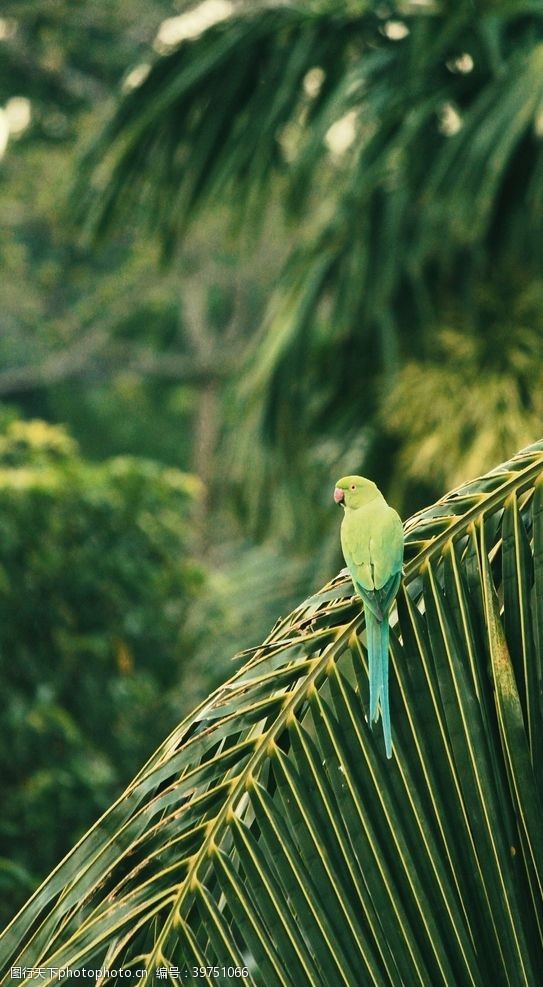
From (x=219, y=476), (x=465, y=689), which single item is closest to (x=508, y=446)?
(x=219, y=476)

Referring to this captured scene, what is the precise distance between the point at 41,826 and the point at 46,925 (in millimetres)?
2840

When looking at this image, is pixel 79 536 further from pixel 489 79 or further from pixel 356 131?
pixel 489 79

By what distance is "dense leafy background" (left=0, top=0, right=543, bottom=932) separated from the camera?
10.9 ft

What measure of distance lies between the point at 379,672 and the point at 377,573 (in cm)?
8

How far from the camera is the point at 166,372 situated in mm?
11656

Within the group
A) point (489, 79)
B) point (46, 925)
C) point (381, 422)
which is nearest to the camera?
point (46, 925)

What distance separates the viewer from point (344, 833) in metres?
0.95

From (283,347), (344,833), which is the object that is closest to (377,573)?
(344,833)

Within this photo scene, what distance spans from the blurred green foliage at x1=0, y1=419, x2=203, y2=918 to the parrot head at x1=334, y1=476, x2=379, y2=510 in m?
2.41

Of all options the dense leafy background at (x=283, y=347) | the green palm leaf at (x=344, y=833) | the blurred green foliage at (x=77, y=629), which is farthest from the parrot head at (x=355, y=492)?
the blurred green foliage at (x=77, y=629)

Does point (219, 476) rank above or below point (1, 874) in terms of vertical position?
above

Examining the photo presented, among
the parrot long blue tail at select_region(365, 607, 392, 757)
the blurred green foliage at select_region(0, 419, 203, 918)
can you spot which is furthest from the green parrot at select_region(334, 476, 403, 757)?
the blurred green foliage at select_region(0, 419, 203, 918)

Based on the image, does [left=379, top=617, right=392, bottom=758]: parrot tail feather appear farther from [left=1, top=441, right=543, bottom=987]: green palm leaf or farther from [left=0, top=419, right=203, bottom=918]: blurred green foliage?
[left=0, top=419, right=203, bottom=918]: blurred green foliage

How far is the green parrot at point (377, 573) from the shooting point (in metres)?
0.94
